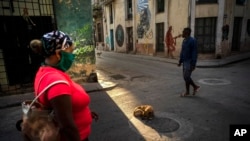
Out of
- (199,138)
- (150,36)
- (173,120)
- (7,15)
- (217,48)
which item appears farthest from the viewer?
(150,36)

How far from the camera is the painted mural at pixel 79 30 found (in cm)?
765

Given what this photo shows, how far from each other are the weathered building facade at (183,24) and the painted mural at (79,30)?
27.4 feet

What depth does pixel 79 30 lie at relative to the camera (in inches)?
314

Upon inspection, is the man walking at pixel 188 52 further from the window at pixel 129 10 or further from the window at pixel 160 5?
the window at pixel 129 10

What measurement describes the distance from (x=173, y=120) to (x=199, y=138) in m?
0.87

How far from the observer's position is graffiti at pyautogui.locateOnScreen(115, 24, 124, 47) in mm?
23539

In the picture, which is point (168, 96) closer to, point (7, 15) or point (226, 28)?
point (7, 15)

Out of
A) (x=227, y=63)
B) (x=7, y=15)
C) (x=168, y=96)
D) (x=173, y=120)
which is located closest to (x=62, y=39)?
(x=173, y=120)

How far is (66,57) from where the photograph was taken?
5.88ft

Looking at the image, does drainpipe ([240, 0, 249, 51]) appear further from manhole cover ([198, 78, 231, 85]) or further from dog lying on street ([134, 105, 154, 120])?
dog lying on street ([134, 105, 154, 120])

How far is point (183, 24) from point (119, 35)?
11.0 meters

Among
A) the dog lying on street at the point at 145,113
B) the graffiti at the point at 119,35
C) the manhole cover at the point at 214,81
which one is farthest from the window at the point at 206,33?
the graffiti at the point at 119,35

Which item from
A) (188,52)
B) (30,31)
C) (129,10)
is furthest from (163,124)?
(129,10)

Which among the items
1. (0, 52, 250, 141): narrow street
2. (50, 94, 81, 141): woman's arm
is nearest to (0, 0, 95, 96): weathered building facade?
(0, 52, 250, 141): narrow street
